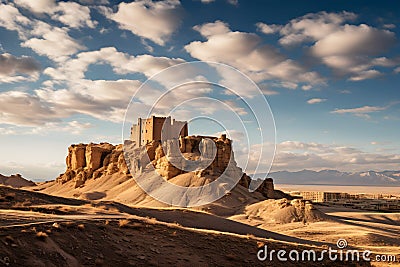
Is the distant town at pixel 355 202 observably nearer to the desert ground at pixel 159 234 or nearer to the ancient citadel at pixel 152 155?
the ancient citadel at pixel 152 155

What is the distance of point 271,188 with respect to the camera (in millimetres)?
60875

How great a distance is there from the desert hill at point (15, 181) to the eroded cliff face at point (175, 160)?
61.7ft

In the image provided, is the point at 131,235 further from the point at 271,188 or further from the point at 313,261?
the point at 271,188

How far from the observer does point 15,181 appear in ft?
290

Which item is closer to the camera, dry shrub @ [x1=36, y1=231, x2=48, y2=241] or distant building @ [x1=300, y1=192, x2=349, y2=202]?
dry shrub @ [x1=36, y1=231, x2=48, y2=241]

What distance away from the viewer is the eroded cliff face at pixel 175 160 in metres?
58.2

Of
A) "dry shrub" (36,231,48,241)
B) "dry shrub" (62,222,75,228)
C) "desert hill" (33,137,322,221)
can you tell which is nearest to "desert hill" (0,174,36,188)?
"desert hill" (33,137,322,221)

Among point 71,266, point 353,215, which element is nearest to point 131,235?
point 71,266

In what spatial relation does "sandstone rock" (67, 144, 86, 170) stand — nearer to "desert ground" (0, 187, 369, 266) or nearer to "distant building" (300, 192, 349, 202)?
"distant building" (300, 192, 349, 202)

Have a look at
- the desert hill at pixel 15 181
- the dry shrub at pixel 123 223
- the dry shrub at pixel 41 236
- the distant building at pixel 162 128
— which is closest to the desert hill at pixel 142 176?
the distant building at pixel 162 128

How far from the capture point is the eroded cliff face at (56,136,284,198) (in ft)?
191

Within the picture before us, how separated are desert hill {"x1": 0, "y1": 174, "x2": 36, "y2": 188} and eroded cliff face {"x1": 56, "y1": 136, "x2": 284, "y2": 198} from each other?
1881cm

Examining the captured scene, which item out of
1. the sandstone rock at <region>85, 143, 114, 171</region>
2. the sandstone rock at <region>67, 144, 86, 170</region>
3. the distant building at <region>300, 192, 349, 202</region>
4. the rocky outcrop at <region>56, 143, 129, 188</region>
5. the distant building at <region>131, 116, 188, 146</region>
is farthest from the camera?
the sandstone rock at <region>67, 144, 86, 170</region>

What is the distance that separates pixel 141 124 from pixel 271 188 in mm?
27189
